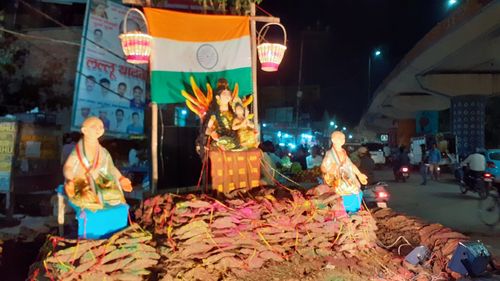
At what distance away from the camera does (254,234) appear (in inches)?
225

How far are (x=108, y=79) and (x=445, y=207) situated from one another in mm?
10146

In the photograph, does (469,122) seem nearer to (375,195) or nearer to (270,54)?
(375,195)

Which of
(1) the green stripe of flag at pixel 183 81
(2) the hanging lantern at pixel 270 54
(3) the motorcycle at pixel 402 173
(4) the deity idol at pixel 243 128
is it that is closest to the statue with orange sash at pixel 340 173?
(4) the deity idol at pixel 243 128

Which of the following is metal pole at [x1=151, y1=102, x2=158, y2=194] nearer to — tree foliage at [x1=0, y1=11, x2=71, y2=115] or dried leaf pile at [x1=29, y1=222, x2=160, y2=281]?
dried leaf pile at [x1=29, y1=222, x2=160, y2=281]

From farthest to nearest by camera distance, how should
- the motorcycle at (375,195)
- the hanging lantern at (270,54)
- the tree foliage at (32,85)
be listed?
the tree foliage at (32,85) → the motorcycle at (375,195) → the hanging lantern at (270,54)

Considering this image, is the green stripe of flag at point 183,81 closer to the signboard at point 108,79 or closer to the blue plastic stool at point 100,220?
the blue plastic stool at point 100,220

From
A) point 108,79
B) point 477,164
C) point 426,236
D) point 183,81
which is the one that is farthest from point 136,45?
point 477,164

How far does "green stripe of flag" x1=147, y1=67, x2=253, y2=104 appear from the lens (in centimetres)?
749

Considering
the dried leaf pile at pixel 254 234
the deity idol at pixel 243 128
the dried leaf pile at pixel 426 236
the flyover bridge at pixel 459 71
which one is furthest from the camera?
the flyover bridge at pixel 459 71

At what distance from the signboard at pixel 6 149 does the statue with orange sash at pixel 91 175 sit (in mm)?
4997

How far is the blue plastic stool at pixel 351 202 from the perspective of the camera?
22.7ft

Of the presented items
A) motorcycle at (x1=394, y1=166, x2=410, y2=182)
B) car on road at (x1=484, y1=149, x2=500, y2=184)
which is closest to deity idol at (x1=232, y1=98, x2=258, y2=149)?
car on road at (x1=484, y1=149, x2=500, y2=184)

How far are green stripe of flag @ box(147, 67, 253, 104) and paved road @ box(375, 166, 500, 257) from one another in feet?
17.3

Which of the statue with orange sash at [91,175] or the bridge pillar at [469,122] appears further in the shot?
the bridge pillar at [469,122]
